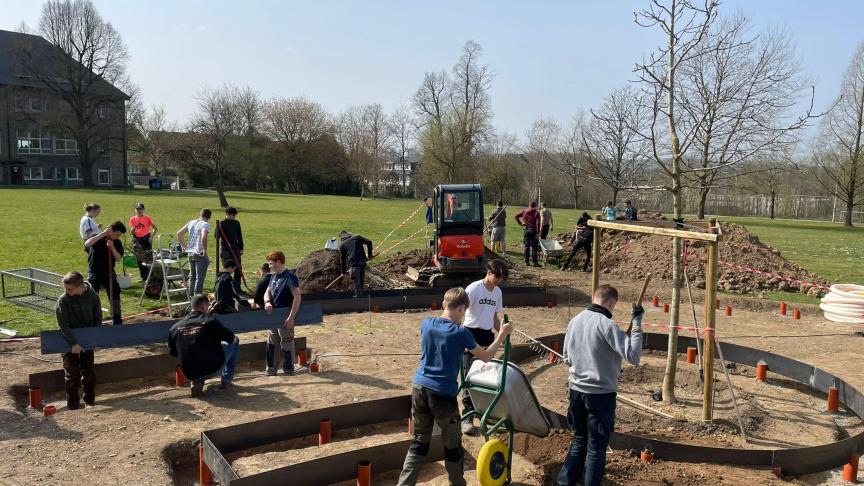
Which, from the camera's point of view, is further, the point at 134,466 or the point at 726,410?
the point at 726,410

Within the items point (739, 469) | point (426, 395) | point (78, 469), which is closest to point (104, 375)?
point (78, 469)

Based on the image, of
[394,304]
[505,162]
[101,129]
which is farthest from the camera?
[505,162]

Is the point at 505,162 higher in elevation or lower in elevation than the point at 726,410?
higher

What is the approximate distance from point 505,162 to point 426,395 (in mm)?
59371

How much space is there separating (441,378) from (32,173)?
67.9 meters

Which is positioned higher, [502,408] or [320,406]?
[502,408]

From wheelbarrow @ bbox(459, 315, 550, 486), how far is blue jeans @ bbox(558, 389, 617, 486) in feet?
1.04

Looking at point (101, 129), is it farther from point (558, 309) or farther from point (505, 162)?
point (558, 309)

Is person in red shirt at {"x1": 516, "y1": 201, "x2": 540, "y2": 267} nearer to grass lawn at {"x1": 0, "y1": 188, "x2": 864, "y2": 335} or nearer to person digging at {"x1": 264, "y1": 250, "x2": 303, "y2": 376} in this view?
grass lawn at {"x1": 0, "y1": 188, "x2": 864, "y2": 335}

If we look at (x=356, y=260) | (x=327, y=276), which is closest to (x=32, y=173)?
(x=327, y=276)

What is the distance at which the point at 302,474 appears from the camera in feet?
17.6

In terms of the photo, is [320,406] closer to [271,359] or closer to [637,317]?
[271,359]

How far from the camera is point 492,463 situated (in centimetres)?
536

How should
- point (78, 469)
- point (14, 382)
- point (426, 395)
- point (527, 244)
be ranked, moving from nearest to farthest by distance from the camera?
1. point (426, 395)
2. point (78, 469)
3. point (14, 382)
4. point (527, 244)
